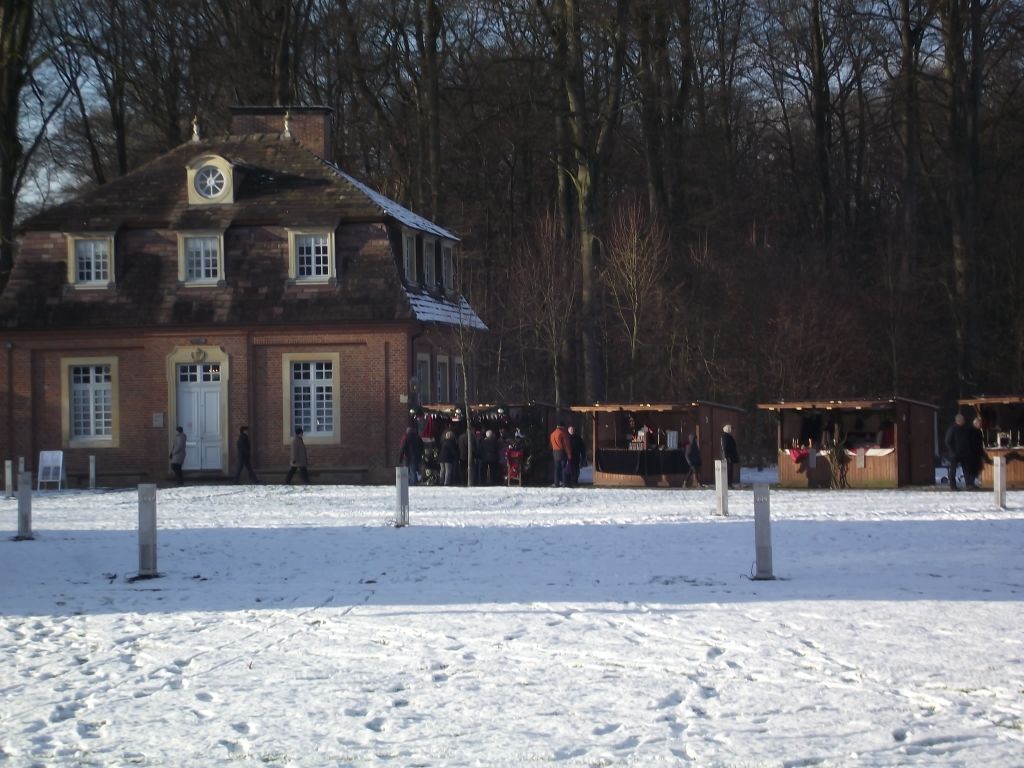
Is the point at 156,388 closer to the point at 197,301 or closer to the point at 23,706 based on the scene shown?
the point at 197,301

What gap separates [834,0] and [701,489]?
66.3ft

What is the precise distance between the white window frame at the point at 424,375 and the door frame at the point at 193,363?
532cm

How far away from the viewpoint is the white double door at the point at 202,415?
39.4m

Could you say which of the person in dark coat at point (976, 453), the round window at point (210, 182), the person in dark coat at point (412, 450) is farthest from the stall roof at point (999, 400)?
the round window at point (210, 182)

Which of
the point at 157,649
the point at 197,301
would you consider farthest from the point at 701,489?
the point at 157,649

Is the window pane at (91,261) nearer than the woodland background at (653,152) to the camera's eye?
Yes

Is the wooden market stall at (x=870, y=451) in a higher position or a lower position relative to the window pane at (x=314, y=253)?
lower

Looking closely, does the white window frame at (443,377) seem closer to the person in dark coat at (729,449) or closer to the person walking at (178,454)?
the person walking at (178,454)

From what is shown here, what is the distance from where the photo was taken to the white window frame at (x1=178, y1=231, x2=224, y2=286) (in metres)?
39.6

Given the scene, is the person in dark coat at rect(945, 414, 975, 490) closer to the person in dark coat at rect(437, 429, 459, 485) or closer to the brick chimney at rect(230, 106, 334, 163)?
the person in dark coat at rect(437, 429, 459, 485)

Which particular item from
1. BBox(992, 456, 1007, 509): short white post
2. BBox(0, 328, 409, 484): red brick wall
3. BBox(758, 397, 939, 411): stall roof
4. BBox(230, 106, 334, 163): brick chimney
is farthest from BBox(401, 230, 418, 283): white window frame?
BBox(992, 456, 1007, 509): short white post

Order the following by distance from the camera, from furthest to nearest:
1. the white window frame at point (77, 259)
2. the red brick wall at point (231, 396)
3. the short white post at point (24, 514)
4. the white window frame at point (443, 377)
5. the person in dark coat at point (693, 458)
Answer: the white window frame at point (443, 377), the white window frame at point (77, 259), the red brick wall at point (231, 396), the person in dark coat at point (693, 458), the short white post at point (24, 514)

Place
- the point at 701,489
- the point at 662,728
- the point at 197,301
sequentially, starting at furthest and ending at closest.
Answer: the point at 197,301
the point at 701,489
the point at 662,728

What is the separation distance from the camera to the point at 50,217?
40406 mm
